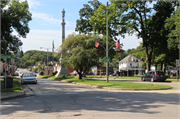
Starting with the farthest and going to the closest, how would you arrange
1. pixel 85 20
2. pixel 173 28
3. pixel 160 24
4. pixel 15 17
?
pixel 85 20
pixel 160 24
pixel 173 28
pixel 15 17

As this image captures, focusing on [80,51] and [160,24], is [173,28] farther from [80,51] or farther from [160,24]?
[80,51]

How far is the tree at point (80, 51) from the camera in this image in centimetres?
2770

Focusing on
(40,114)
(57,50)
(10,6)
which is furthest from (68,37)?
(40,114)

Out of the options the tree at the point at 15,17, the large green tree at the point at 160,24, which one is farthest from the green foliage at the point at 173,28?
the tree at the point at 15,17

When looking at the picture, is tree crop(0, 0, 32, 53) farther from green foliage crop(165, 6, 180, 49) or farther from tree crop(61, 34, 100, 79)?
green foliage crop(165, 6, 180, 49)

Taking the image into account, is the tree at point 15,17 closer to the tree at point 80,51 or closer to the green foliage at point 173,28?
A: the tree at point 80,51

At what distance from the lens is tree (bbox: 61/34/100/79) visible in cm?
2770

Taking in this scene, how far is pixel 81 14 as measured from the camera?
151ft

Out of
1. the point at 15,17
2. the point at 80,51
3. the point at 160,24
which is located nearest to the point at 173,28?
the point at 160,24

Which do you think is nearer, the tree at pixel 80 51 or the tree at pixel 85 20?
the tree at pixel 80 51

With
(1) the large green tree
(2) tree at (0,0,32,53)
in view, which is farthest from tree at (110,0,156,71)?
(2) tree at (0,0,32,53)

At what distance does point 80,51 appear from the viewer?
28.2 meters

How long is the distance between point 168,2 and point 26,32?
88.9 feet

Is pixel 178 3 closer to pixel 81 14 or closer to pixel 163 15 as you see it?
pixel 163 15
